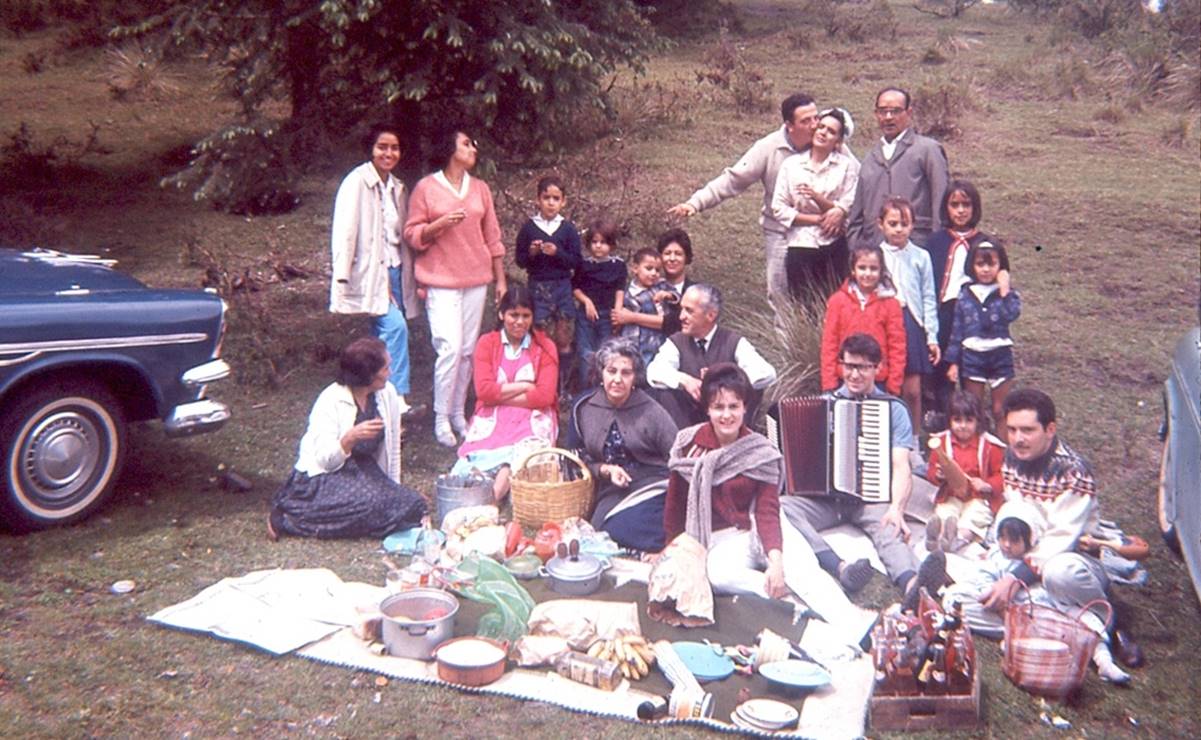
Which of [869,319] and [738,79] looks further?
[738,79]

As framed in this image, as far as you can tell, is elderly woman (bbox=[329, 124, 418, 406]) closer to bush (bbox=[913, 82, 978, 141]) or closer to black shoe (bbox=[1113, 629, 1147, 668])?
black shoe (bbox=[1113, 629, 1147, 668])

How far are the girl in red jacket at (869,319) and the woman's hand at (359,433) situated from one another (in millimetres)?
2483

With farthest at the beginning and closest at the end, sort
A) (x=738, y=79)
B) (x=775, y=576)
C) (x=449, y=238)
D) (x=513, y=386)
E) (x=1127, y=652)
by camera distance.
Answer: (x=738, y=79) → (x=449, y=238) → (x=513, y=386) → (x=775, y=576) → (x=1127, y=652)

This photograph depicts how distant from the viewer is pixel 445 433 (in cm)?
764

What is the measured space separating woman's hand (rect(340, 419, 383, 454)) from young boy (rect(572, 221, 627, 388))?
1.70 metres

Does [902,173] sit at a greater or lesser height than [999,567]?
greater

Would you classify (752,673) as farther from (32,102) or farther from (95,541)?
(32,102)

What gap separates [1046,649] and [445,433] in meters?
4.00

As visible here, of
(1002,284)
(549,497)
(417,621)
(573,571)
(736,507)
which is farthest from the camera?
(1002,284)

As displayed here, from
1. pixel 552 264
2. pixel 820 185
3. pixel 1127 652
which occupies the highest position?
pixel 820 185

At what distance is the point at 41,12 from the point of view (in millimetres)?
20047

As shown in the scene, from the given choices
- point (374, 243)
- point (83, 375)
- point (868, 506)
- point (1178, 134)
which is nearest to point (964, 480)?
point (868, 506)

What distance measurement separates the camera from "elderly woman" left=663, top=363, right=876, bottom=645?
5.65m

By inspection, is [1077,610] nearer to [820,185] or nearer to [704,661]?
[704,661]
